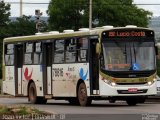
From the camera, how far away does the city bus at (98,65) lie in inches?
1056

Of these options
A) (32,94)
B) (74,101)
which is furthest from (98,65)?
(32,94)

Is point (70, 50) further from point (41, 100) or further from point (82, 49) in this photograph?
point (41, 100)

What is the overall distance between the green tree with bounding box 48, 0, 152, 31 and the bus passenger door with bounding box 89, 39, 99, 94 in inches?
2559

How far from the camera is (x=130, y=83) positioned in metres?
26.8

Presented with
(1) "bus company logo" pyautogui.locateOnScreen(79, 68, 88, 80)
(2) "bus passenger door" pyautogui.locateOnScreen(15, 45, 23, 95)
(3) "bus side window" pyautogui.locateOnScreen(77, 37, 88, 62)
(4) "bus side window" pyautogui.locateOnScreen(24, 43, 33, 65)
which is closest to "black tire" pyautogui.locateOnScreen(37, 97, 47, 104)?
(2) "bus passenger door" pyautogui.locateOnScreen(15, 45, 23, 95)

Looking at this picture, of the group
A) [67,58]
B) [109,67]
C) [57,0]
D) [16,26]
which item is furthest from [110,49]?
[57,0]

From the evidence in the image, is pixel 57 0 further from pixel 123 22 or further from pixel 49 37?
pixel 49 37

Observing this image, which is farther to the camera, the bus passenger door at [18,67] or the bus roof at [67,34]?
the bus passenger door at [18,67]

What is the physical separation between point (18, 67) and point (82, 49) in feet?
20.6

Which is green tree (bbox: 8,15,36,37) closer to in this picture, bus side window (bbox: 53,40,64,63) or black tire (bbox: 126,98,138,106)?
bus side window (bbox: 53,40,64,63)

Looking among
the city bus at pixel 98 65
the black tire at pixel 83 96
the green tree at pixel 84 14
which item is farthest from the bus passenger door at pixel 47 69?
the green tree at pixel 84 14

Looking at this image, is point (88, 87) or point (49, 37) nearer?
point (88, 87)

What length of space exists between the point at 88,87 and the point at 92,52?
4.52ft

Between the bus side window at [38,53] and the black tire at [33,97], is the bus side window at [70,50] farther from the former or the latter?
the black tire at [33,97]
